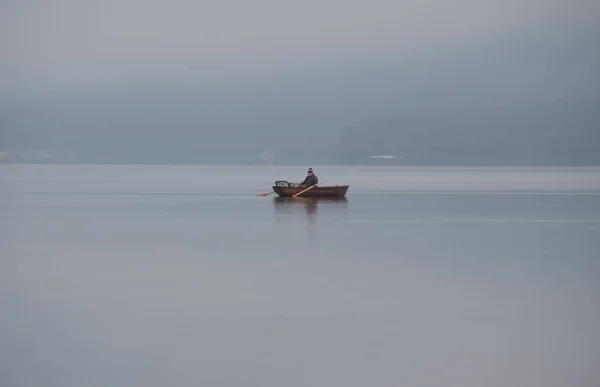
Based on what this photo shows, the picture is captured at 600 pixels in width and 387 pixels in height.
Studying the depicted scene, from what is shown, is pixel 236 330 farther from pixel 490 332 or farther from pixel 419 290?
pixel 419 290

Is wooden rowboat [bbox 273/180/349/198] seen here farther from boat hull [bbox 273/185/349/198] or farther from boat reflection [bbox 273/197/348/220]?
boat reflection [bbox 273/197/348/220]

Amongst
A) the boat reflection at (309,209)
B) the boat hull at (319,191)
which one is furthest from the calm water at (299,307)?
the boat hull at (319,191)

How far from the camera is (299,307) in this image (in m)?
10.9

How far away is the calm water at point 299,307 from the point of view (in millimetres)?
7895

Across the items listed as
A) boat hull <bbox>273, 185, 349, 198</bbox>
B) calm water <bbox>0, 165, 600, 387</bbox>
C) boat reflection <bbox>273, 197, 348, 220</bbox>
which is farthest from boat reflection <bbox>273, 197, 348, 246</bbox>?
calm water <bbox>0, 165, 600, 387</bbox>

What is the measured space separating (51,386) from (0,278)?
6.66 metres

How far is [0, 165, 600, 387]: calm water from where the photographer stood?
25.9 feet

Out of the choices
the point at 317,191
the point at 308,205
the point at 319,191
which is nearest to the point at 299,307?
the point at 308,205

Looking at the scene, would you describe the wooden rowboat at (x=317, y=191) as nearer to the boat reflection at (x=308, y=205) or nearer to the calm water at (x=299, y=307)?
the boat reflection at (x=308, y=205)

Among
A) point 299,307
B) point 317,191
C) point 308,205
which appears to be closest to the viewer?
point 299,307

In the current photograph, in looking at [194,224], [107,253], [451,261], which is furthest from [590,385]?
[194,224]

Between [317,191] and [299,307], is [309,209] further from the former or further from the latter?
[299,307]

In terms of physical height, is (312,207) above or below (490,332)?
above

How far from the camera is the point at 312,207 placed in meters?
32.7
